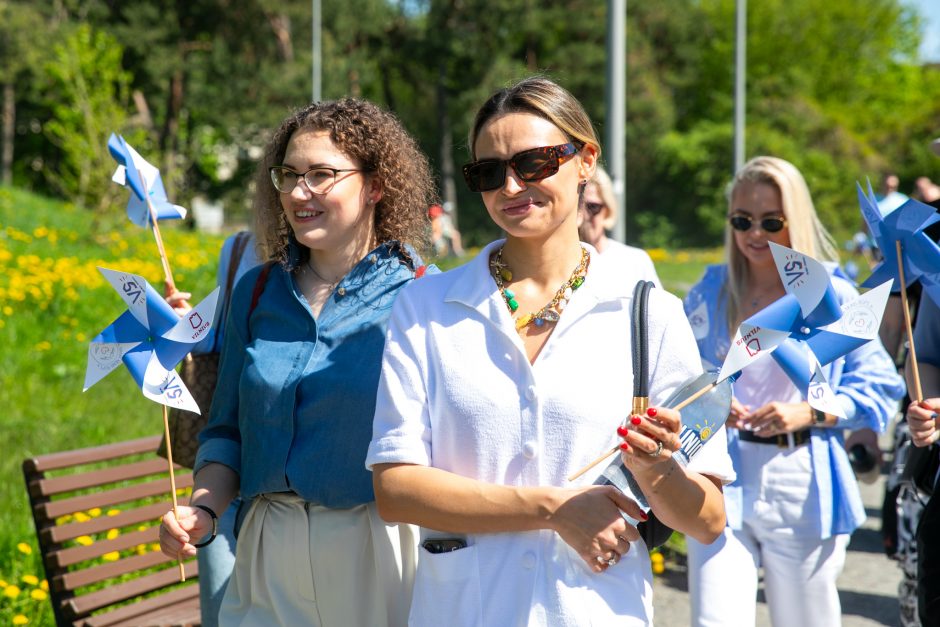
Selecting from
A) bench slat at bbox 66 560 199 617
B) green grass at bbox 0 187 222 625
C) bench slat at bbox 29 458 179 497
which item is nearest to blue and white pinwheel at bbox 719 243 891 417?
bench slat at bbox 66 560 199 617

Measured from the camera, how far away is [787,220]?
12.5 ft

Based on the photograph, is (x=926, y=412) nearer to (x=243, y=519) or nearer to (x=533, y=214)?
(x=533, y=214)

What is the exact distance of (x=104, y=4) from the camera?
34969 mm

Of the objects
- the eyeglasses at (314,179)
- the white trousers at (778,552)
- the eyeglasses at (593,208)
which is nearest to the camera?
the eyeglasses at (314,179)

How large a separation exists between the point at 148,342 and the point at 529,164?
111 cm

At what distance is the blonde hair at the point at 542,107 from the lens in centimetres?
238

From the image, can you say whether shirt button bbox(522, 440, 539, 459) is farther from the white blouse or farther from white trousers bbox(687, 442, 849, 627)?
white trousers bbox(687, 442, 849, 627)

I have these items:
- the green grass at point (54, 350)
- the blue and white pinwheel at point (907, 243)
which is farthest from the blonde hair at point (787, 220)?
the green grass at point (54, 350)

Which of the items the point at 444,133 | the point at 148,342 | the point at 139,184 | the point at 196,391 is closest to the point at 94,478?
the point at 196,391

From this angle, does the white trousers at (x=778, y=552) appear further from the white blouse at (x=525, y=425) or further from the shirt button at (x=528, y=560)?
the shirt button at (x=528, y=560)

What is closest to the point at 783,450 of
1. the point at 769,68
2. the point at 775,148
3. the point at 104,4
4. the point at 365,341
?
the point at 365,341

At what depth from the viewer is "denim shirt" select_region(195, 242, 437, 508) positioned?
8.70 feet

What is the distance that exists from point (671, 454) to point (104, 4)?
36554 mm

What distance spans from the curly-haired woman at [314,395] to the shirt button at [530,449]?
0.57m
